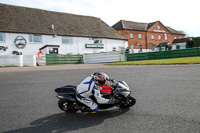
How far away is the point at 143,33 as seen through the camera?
192ft

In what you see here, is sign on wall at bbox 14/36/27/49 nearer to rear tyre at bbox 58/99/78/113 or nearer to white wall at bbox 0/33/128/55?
white wall at bbox 0/33/128/55

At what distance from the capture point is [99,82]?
465cm

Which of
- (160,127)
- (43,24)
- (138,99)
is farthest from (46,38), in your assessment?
(160,127)

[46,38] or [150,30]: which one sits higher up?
[150,30]

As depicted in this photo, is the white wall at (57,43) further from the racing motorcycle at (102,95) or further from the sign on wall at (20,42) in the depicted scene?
the racing motorcycle at (102,95)

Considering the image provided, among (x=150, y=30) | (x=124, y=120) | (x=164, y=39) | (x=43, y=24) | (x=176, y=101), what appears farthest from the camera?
(x=164, y=39)

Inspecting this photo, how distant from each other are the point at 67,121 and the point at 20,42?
29183 millimetres

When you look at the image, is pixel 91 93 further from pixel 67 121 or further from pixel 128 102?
pixel 128 102

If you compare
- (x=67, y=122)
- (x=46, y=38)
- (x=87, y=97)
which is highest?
(x=46, y=38)

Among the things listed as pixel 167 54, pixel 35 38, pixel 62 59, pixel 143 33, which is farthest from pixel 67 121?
pixel 143 33

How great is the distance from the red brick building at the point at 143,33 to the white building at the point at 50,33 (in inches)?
489

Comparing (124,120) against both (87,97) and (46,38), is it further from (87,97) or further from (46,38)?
(46,38)

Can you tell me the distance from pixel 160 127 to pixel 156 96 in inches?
96.1

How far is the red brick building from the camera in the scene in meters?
55.0
